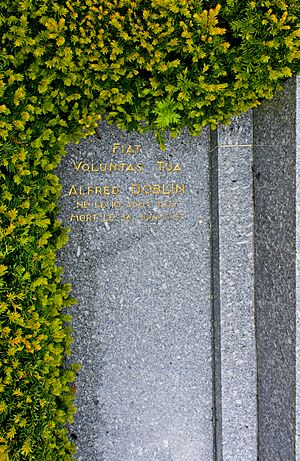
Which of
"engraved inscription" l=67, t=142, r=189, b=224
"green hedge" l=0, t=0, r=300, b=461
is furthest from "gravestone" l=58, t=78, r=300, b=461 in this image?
"green hedge" l=0, t=0, r=300, b=461

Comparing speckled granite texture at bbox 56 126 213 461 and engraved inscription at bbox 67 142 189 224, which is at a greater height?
engraved inscription at bbox 67 142 189 224

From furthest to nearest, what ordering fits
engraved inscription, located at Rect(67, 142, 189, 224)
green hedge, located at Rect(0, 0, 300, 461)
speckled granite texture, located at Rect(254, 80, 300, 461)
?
1. engraved inscription, located at Rect(67, 142, 189, 224)
2. speckled granite texture, located at Rect(254, 80, 300, 461)
3. green hedge, located at Rect(0, 0, 300, 461)

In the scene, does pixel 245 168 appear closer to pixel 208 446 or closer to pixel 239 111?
pixel 239 111

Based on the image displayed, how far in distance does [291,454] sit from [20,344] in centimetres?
180

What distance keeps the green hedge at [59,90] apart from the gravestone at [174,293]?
29 centimetres

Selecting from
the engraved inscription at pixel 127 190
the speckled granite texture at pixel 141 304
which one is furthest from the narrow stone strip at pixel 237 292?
the engraved inscription at pixel 127 190

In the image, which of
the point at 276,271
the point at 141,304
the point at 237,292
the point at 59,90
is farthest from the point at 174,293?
the point at 59,90

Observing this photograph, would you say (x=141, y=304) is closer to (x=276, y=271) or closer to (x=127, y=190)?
(x=127, y=190)

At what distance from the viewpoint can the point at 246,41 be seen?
2506mm

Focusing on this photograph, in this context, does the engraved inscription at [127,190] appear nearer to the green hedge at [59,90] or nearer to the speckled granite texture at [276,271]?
the green hedge at [59,90]

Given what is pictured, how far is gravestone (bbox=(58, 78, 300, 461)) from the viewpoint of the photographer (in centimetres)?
294

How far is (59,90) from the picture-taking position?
257 centimetres

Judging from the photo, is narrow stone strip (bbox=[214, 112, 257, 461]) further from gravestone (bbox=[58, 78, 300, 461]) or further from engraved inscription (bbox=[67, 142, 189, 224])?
engraved inscription (bbox=[67, 142, 189, 224])

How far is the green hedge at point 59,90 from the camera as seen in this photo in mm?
2414
